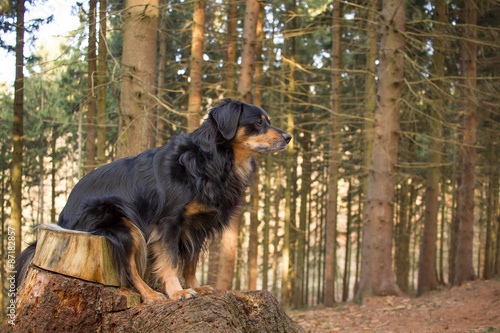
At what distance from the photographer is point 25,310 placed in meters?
3.28

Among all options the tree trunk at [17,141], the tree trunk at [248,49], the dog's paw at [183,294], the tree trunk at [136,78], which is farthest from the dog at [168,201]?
the tree trunk at [17,141]

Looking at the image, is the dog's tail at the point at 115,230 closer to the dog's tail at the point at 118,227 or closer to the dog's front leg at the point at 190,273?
the dog's tail at the point at 118,227

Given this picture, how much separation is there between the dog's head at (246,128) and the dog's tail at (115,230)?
117 cm

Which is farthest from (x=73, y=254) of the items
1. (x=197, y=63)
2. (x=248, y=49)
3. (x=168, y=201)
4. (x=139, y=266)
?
(x=197, y=63)

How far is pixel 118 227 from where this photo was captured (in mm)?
3756

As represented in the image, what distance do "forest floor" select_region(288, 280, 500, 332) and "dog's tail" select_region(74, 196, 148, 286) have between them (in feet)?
17.3

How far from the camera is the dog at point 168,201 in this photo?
148 inches

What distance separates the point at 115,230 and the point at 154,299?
26.9 inches

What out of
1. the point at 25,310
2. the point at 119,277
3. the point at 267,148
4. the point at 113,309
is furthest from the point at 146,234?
the point at 267,148

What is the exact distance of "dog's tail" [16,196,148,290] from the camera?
144 inches

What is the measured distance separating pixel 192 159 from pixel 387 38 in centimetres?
780

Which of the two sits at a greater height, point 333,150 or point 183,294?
point 333,150

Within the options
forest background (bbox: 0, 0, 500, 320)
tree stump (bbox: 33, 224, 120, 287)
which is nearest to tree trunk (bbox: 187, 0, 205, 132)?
forest background (bbox: 0, 0, 500, 320)

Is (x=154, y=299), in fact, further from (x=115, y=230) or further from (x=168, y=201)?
(x=168, y=201)
